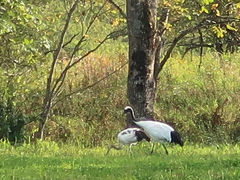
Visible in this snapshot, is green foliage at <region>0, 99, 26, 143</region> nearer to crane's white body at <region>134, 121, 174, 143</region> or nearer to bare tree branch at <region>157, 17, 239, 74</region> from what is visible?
bare tree branch at <region>157, 17, 239, 74</region>

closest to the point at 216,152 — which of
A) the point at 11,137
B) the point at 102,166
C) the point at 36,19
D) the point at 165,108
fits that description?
the point at 102,166

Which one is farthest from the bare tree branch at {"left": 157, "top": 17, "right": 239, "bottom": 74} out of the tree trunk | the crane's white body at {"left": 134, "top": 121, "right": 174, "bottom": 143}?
the crane's white body at {"left": 134, "top": 121, "right": 174, "bottom": 143}

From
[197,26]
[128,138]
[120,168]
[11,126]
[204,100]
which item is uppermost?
[197,26]

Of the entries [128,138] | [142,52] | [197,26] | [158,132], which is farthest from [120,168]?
[197,26]

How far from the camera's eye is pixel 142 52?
51.7 feet

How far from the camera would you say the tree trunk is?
1546cm

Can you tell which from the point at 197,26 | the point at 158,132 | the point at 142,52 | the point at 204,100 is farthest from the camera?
the point at 204,100

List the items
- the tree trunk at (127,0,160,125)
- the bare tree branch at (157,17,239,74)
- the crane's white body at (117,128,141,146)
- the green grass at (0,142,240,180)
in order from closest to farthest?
the green grass at (0,142,240,180), the crane's white body at (117,128,141,146), the tree trunk at (127,0,160,125), the bare tree branch at (157,17,239,74)

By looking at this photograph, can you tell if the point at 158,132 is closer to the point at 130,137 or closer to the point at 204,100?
the point at 130,137

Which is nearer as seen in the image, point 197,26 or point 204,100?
point 197,26

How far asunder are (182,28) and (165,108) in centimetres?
333

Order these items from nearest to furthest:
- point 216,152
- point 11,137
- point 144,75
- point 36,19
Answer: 1. point 216,152
2. point 36,19
3. point 144,75
4. point 11,137

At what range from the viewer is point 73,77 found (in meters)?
21.8

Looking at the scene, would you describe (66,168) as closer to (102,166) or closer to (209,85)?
(102,166)
